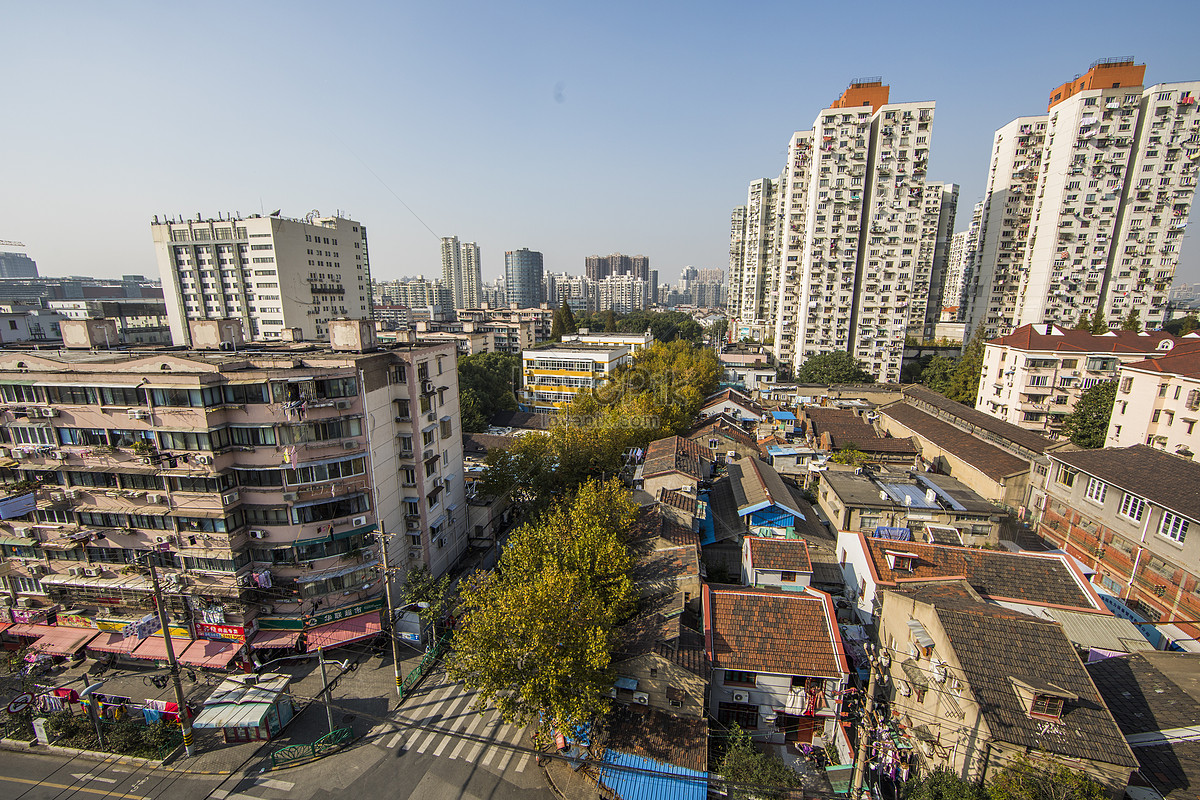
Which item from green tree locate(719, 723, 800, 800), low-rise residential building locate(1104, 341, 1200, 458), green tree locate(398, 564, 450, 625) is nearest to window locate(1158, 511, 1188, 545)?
low-rise residential building locate(1104, 341, 1200, 458)

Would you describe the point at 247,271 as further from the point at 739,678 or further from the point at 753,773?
the point at 753,773

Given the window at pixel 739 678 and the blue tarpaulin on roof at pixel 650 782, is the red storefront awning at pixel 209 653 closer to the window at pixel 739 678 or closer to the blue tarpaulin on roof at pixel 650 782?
the blue tarpaulin on roof at pixel 650 782

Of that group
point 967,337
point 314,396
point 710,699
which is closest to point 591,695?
point 710,699

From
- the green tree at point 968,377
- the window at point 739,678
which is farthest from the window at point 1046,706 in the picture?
the green tree at point 968,377

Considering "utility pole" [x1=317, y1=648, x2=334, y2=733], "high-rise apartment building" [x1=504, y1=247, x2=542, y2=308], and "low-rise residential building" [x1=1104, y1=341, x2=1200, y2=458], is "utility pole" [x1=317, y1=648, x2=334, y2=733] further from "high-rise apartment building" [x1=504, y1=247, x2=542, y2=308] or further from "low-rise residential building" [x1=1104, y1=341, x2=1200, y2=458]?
"high-rise apartment building" [x1=504, y1=247, x2=542, y2=308]

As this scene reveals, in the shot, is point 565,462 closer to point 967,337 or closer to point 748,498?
point 748,498

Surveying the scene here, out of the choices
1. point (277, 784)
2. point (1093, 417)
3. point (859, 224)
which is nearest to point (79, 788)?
point (277, 784)
